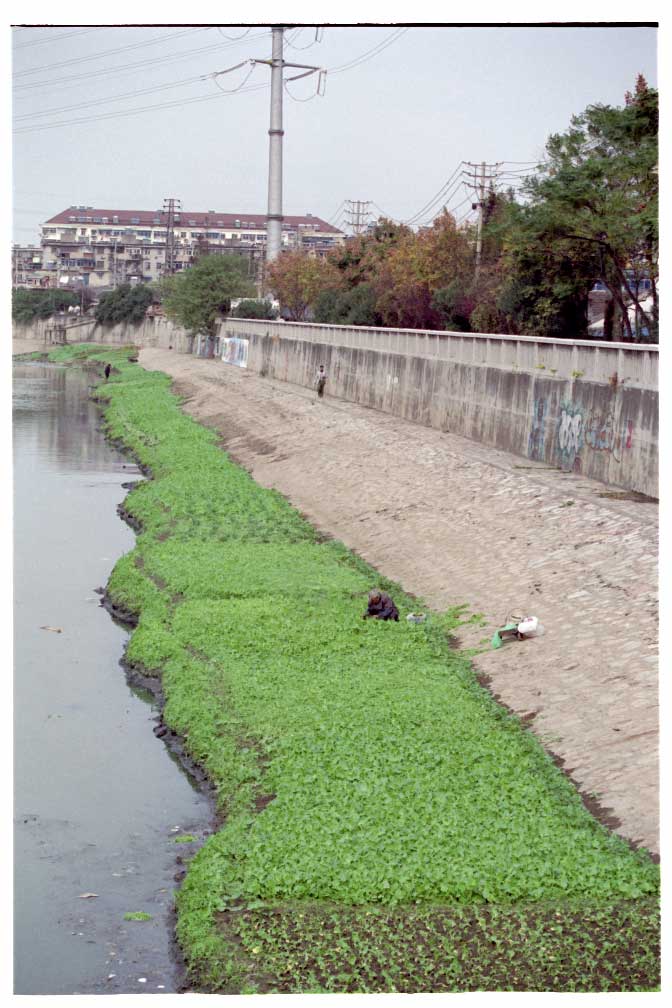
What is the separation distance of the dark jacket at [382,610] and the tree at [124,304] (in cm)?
10150

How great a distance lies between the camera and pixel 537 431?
2906 cm

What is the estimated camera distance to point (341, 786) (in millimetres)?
12016

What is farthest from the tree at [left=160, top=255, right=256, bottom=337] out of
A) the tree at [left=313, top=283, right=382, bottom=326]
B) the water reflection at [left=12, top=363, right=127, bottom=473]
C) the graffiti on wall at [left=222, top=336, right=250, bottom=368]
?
the tree at [left=313, top=283, right=382, bottom=326]

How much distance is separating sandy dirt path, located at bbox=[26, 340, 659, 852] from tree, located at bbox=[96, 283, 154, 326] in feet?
261

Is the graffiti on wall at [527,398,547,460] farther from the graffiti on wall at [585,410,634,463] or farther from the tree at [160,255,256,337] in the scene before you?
the tree at [160,255,256,337]

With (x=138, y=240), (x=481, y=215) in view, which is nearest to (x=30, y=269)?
(x=138, y=240)

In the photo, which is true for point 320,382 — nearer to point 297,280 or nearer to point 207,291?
point 297,280

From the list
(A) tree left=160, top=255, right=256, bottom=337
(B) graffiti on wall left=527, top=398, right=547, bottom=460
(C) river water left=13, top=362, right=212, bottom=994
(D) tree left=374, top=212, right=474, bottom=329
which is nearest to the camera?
(C) river water left=13, top=362, right=212, bottom=994

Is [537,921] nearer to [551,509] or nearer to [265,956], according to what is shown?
[265,956]

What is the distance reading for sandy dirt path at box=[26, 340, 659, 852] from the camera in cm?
1326

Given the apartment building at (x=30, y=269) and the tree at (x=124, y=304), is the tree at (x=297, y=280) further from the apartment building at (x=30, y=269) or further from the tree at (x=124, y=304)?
the apartment building at (x=30, y=269)
